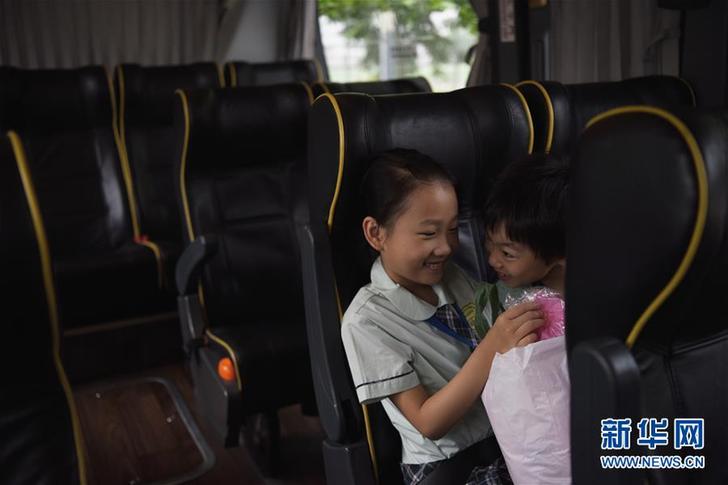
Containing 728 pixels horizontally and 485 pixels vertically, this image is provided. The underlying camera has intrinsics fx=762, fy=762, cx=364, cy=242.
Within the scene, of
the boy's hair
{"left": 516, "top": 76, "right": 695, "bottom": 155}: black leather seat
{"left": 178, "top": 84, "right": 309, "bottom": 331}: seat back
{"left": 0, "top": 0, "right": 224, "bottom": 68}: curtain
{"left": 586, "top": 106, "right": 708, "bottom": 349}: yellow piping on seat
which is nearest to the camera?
{"left": 586, "top": 106, "right": 708, "bottom": 349}: yellow piping on seat

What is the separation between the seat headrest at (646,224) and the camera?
743mm

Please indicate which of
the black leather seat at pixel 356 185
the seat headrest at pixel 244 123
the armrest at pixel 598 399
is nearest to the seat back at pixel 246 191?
the seat headrest at pixel 244 123

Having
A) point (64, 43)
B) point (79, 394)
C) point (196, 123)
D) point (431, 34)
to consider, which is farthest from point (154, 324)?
point (431, 34)

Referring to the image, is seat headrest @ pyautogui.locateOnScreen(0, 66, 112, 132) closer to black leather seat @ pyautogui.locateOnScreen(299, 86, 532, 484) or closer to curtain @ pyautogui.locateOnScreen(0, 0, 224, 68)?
curtain @ pyautogui.locateOnScreen(0, 0, 224, 68)

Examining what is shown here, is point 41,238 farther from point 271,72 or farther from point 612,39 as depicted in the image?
point 271,72

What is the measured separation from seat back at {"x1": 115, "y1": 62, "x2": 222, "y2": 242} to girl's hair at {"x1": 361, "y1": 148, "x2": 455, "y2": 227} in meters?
2.16

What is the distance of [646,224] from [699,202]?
53 mm

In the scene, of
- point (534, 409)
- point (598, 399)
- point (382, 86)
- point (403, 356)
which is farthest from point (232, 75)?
point (598, 399)

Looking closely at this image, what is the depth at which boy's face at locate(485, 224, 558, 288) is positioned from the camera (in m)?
1.23

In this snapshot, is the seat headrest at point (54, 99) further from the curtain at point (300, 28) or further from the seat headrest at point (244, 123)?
the curtain at point (300, 28)

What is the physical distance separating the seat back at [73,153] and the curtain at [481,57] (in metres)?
1.52

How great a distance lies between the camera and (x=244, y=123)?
226 cm

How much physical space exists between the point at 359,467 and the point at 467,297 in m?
0.36

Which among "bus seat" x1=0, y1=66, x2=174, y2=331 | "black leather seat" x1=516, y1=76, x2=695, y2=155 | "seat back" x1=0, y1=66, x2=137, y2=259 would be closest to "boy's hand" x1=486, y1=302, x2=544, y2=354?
"black leather seat" x1=516, y1=76, x2=695, y2=155
